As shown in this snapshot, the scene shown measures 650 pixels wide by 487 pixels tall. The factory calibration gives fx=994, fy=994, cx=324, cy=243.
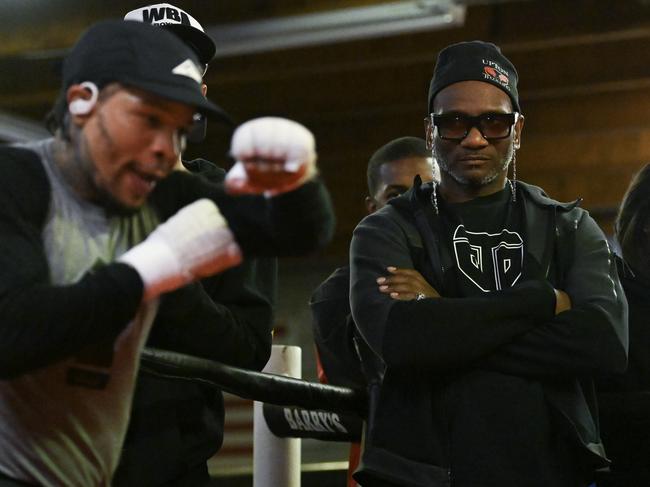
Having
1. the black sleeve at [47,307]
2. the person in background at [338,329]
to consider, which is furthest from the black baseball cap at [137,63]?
the person in background at [338,329]

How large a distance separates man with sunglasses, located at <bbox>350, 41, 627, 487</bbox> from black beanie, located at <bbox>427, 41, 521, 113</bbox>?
0.01 meters

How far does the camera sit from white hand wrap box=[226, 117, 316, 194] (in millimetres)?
1400

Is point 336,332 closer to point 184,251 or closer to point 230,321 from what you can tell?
point 230,321

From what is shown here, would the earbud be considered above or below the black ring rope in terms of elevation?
above

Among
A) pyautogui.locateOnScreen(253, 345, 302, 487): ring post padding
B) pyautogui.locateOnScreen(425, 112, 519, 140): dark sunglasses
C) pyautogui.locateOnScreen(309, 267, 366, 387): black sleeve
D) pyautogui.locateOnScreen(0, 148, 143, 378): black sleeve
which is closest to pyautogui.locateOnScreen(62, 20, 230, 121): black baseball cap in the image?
pyautogui.locateOnScreen(0, 148, 143, 378): black sleeve

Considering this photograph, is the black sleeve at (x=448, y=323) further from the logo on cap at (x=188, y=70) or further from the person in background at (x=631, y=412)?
the logo on cap at (x=188, y=70)

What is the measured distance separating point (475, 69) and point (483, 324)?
2.28 feet

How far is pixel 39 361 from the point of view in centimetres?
138

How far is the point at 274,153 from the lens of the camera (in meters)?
1.41

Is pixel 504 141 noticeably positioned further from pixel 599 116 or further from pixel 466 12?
pixel 599 116

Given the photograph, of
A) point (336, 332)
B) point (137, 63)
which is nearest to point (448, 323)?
point (336, 332)

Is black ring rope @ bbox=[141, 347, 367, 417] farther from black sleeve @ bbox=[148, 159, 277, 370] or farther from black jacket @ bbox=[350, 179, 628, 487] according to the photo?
black jacket @ bbox=[350, 179, 628, 487]

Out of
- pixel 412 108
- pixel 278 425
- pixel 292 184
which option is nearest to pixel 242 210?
pixel 292 184

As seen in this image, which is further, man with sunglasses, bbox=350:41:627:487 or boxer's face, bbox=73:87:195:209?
man with sunglasses, bbox=350:41:627:487
